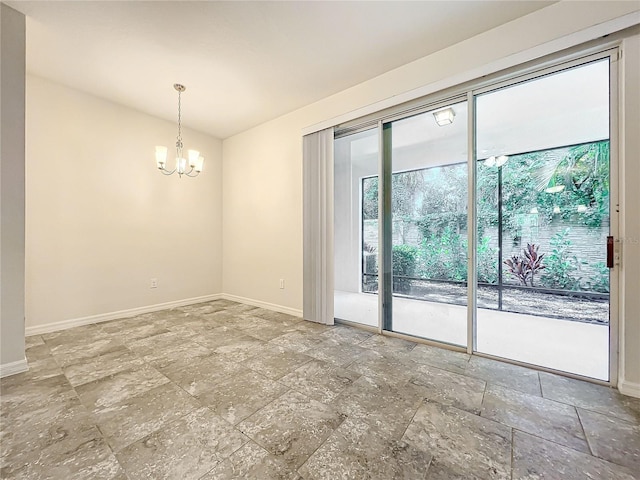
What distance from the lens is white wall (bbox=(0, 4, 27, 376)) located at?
207 cm

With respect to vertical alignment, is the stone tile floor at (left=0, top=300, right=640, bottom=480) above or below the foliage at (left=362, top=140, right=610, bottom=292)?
below

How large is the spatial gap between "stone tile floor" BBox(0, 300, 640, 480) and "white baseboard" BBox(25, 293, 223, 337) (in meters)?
0.43

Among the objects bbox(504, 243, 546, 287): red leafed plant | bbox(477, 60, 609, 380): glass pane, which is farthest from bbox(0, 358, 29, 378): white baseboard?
bbox(504, 243, 546, 287): red leafed plant

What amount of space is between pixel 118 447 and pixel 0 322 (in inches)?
65.2

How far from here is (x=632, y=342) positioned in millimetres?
1831

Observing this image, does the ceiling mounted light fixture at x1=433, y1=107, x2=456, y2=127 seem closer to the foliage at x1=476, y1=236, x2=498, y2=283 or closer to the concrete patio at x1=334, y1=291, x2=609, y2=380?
the foliage at x1=476, y1=236, x2=498, y2=283

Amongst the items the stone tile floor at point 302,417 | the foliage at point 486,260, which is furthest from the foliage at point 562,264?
the stone tile floor at point 302,417

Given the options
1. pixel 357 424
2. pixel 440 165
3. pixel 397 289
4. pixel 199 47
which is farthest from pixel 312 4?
pixel 357 424

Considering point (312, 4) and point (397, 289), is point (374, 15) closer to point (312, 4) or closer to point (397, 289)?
point (312, 4)

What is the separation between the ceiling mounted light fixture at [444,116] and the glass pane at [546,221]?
9.9 inches

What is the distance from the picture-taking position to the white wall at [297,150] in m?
1.94

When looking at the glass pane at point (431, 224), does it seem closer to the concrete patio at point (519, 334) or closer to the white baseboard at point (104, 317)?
the concrete patio at point (519, 334)

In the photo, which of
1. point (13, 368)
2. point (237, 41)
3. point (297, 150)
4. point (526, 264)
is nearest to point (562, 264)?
point (526, 264)

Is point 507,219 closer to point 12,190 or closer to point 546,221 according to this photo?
point 546,221
